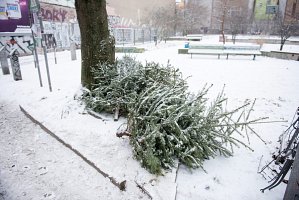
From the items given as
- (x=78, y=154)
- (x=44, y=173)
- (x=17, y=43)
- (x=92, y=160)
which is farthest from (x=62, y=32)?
(x=92, y=160)

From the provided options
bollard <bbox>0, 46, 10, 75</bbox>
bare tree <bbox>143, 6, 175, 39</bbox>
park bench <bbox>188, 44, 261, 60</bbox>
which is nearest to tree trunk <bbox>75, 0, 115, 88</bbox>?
bollard <bbox>0, 46, 10, 75</bbox>

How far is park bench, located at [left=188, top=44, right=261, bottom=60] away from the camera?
13.1 meters

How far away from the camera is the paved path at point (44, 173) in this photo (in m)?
2.67

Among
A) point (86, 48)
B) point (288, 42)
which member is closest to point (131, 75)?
point (86, 48)

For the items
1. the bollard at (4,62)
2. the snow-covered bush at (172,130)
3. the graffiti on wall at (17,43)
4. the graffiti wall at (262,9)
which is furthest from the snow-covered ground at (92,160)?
the graffiti wall at (262,9)

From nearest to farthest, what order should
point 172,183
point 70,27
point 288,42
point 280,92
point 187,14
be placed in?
1. point 172,183
2. point 280,92
3. point 70,27
4. point 288,42
5. point 187,14

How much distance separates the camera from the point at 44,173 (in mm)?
3025

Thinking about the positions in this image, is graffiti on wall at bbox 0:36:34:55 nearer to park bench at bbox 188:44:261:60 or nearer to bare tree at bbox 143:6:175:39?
park bench at bbox 188:44:261:60

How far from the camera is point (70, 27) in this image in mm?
20094

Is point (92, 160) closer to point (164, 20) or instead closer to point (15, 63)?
point (15, 63)

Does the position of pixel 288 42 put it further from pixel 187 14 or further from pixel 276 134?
pixel 276 134

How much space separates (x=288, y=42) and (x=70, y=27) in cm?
2197

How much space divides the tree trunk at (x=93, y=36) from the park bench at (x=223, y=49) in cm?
950

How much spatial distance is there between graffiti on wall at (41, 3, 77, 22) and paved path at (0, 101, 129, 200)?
58.9 ft
